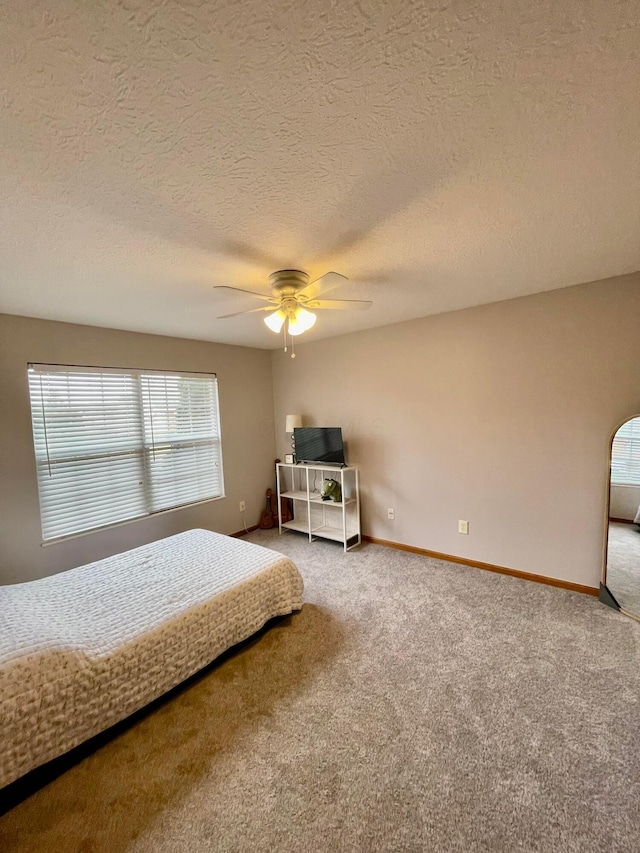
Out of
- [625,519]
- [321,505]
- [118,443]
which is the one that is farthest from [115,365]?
[625,519]

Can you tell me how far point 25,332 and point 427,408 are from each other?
346 centimetres

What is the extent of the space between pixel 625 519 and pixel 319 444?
2654mm

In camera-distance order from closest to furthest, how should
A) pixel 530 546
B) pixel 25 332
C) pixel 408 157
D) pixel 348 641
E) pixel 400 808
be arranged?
pixel 408 157, pixel 400 808, pixel 348 641, pixel 25 332, pixel 530 546

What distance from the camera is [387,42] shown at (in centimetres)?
77

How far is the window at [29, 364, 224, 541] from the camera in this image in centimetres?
276

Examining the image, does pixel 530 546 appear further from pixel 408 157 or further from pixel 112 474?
pixel 112 474

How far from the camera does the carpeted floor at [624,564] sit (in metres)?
2.35

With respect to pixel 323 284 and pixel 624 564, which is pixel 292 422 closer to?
pixel 323 284

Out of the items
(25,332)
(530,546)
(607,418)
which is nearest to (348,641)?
(530,546)

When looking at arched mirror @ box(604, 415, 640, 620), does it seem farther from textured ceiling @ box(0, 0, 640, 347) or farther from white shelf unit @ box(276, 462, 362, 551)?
white shelf unit @ box(276, 462, 362, 551)

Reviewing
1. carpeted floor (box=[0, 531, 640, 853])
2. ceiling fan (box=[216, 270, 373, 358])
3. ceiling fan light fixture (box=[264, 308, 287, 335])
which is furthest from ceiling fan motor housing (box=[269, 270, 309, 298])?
carpeted floor (box=[0, 531, 640, 853])

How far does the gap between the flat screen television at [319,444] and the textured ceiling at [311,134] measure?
6.85 ft

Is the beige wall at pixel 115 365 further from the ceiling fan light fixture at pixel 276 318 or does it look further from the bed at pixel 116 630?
the ceiling fan light fixture at pixel 276 318

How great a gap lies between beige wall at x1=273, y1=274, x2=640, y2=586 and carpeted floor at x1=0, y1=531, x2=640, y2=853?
696 mm
